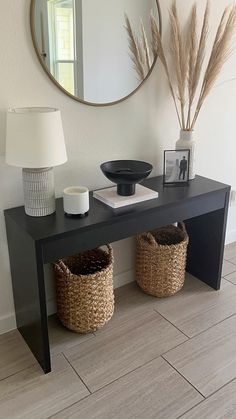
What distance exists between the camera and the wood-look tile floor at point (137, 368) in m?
1.52

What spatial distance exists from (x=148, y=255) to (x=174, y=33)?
1.22 meters

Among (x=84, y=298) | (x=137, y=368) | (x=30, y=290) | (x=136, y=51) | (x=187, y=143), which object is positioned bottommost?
(x=137, y=368)

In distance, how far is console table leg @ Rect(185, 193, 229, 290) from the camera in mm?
2191

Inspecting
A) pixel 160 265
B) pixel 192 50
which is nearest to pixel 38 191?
pixel 160 265

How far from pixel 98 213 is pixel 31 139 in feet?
1.55

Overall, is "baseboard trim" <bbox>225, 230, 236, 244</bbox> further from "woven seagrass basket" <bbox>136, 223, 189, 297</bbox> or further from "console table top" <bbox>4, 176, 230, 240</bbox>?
"console table top" <bbox>4, 176, 230, 240</bbox>

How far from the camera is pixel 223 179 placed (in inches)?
104

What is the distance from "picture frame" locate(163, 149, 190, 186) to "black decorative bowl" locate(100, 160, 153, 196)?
168 mm

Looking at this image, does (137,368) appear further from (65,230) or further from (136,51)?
(136,51)

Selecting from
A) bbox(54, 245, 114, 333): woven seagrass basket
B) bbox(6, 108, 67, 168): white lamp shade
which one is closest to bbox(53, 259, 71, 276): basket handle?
bbox(54, 245, 114, 333): woven seagrass basket

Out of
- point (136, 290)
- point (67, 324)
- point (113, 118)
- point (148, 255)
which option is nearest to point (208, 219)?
point (148, 255)

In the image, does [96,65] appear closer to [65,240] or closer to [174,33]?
[174,33]

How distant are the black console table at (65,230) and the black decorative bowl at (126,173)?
Answer: 0.11m

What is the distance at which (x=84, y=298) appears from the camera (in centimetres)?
182
